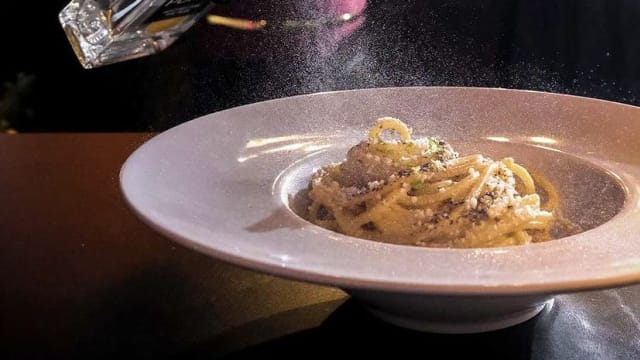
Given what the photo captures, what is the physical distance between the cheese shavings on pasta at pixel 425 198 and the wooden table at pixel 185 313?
0.41 feet

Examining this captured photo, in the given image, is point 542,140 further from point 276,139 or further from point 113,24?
point 113,24

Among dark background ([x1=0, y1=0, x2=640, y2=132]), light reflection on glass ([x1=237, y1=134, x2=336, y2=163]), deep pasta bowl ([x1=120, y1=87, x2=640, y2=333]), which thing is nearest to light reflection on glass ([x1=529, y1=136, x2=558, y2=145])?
deep pasta bowl ([x1=120, y1=87, x2=640, y2=333])

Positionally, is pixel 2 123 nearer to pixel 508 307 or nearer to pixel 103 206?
pixel 103 206

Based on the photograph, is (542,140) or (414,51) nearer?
(542,140)

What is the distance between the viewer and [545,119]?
1089mm

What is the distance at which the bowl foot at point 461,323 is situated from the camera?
712 mm

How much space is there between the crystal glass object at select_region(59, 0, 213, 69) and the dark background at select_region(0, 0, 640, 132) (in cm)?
36

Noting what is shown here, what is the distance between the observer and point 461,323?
0.71m

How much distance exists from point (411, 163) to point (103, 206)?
407 mm

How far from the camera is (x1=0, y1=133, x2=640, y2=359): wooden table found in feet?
2.30

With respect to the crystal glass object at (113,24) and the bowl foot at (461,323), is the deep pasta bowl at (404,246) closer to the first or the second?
the bowl foot at (461,323)

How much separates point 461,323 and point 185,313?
260mm

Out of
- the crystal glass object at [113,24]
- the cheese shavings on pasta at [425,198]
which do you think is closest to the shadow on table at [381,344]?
the cheese shavings on pasta at [425,198]

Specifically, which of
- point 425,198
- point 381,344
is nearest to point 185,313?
point 381,344
